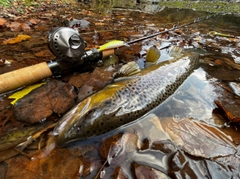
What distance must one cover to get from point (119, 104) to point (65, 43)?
1.16m

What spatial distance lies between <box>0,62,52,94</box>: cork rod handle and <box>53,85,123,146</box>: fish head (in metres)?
0.80

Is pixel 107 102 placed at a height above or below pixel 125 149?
above

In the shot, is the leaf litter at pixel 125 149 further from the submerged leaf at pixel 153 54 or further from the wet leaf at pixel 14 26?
the wet leaf at pixel 14 26

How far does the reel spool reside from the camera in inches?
90.6

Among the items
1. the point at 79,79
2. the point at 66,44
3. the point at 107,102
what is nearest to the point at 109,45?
the point at 79,79

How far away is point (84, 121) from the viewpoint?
1.97 m

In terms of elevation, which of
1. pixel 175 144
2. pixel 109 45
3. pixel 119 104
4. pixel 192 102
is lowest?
pixel 192 102

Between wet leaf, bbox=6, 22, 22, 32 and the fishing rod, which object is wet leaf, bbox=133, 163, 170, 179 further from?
wet leaf, bbox=6, 22, 22, 32

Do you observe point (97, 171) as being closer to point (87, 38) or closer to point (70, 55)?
point (70, 55)

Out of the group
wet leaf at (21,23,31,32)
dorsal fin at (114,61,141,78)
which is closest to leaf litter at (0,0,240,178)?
dorsal fin at (114,61,141,78)

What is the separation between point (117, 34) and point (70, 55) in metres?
3.46

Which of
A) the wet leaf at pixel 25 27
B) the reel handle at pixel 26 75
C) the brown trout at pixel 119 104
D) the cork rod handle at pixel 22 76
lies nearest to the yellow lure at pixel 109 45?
the brown trout at pixel 119 104

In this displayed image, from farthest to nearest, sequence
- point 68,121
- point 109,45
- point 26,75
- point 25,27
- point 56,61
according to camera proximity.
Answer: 1. point 25,27
2. point 109,45
3. point 56,61
4. point 26,75
5. point 68,121

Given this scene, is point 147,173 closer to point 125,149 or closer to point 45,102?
point 125,149
